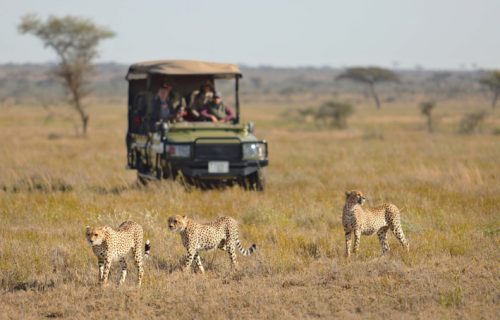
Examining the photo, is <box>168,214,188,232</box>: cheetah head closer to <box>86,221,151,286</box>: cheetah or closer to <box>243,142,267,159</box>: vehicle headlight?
<box>86,221,151,286</box>: cheetah

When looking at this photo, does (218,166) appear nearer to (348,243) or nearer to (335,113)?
(348,243)

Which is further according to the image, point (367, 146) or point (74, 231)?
point (367, 146)

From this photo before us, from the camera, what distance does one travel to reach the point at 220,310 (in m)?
7.21

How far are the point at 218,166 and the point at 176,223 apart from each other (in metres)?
5.85

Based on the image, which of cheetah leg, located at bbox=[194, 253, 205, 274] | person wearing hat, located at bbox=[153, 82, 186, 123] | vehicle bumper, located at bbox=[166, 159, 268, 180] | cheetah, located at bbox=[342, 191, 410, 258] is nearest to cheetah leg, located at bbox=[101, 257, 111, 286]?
cheetah leg, located at bbox=[194, 253, 205, 274]

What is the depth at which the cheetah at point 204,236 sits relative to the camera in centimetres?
829

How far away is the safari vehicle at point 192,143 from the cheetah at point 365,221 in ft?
16.0

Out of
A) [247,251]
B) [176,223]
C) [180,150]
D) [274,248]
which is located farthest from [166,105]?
[176,223]

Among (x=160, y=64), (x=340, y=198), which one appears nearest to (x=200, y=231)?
(x=340, y=198)

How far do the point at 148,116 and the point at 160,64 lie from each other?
912mm

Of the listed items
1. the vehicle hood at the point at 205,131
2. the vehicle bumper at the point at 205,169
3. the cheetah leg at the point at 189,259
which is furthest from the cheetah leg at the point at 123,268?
the vehicle hood at the point at 205,131

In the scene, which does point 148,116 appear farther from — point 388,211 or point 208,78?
point 388,211

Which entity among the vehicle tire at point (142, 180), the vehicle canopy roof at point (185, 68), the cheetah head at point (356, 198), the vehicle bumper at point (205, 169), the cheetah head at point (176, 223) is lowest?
the vehicle tire at point (142, 180)

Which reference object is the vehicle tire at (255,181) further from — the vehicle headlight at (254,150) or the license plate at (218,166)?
the license plate at (218,166)
